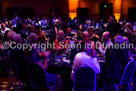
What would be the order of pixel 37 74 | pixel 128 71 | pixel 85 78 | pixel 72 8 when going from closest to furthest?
pixel 85 78 < pixel 37 74 < pixel 128 71 < pixel 72 8

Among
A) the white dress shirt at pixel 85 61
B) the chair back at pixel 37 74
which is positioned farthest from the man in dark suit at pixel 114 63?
the chair back at pixel 37 74

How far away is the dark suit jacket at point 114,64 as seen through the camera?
380cm

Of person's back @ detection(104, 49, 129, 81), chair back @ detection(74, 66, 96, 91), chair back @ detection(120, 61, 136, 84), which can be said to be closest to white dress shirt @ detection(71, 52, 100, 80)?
chair back @ detection(74, 66, 96, 91)

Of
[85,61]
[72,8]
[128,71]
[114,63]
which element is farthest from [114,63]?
[72,8]

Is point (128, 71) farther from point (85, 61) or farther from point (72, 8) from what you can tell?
point (72, 8)

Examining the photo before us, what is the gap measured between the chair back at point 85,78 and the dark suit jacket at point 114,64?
0.54 m

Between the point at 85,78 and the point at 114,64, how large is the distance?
2.24 feet

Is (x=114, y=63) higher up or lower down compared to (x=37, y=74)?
higher up

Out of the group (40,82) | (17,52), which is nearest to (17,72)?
(17,52)

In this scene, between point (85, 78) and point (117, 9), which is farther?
point (117, 9)

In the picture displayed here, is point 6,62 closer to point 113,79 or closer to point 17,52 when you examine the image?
point 17,52

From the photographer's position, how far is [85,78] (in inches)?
133

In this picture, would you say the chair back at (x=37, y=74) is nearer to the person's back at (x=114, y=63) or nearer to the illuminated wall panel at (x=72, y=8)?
the person's back at (x=114, y=63)

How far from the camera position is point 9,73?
20.4 feet
